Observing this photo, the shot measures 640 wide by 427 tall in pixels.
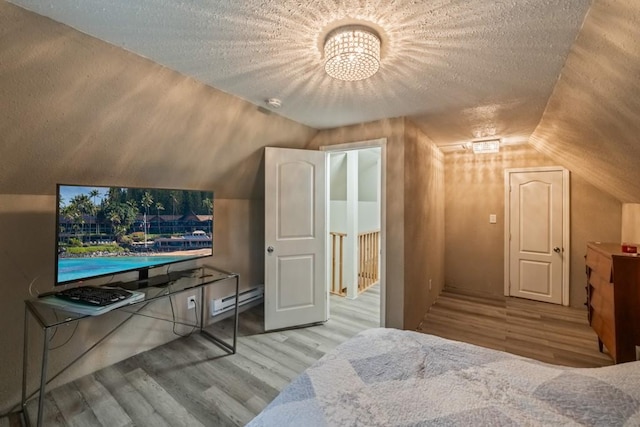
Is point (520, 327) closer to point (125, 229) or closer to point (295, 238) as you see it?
point (295, 238)

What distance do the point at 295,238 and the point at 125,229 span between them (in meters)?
1.50

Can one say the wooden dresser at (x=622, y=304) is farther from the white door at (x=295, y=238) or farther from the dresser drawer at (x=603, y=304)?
the white door at (x=295, y=238)

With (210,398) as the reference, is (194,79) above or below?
above

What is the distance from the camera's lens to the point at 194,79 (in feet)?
6.09

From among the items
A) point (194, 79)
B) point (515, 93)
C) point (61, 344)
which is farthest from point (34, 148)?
point (515, 93)

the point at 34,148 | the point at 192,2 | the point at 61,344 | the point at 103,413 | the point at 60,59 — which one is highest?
the point at 192,2

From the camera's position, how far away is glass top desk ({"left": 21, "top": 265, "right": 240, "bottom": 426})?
1.44m

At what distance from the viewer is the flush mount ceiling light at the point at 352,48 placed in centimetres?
127

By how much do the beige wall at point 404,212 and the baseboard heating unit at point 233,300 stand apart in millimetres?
1687

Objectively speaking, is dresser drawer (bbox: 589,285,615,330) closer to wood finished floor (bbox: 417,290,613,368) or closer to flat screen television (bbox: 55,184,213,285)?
wood finished floor (bbox: 417,290,613,368)

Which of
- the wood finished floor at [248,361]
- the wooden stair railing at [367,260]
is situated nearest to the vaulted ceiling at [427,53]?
the wood finished floor at [248,361]

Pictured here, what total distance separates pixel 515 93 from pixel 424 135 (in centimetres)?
118

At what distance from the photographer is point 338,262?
4.14m

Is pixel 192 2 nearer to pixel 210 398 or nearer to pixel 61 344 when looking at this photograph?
pixel 210 398
